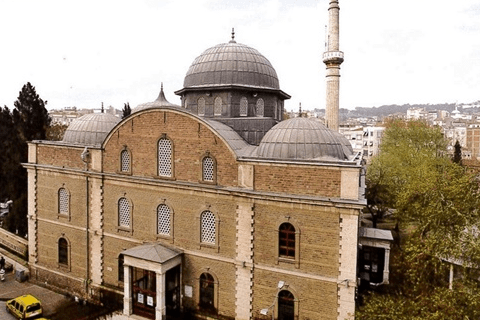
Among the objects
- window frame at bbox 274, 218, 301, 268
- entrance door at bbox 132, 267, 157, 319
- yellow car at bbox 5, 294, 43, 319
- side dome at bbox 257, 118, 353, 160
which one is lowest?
yellow car at bbox 5, 294, 43, 319

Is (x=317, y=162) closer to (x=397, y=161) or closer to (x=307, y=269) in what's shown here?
(x=307, y=269)

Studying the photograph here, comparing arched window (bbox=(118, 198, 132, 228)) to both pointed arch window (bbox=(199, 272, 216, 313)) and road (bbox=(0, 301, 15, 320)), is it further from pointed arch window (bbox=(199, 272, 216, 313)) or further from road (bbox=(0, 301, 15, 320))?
road (bbox=(0, 301, 15, 320))

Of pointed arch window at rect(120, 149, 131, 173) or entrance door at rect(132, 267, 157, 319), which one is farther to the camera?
pointed arch window at rect(120, 149, 131, 173)

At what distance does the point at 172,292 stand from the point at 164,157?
6794 mm

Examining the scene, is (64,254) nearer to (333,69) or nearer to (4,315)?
(4,315)

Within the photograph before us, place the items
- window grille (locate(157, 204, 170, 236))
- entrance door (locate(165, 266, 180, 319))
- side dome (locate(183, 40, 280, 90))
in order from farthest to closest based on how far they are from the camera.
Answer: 1. side dome (locate(183, 40, 280, 90))
2. window grille (locate(157, 204, 170, 236))
3. entrance door (locate(165, 266, 180, 319))

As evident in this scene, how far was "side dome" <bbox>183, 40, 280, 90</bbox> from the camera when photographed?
20750 mm

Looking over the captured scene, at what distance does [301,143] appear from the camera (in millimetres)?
15664

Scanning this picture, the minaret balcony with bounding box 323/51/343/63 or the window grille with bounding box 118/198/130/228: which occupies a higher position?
the minaret balcony with bounding box 323/51/343/63

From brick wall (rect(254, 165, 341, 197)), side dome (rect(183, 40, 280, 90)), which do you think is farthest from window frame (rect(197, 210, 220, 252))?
side dome (rect(183, 40, 280, 90))

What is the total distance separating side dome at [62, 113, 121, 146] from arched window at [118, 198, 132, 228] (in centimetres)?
468

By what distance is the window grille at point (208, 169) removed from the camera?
16766 mm

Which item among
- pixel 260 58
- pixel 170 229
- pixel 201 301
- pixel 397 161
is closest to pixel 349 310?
pixel 201 301

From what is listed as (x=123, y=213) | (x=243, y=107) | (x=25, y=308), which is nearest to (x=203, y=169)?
(x=243, y=107)
